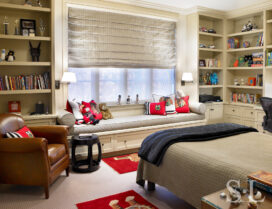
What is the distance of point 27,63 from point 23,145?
61.0 inches

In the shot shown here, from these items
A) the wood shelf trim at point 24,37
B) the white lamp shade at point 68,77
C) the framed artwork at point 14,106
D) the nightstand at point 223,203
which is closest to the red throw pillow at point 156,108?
the white lamp shade at point 68,77

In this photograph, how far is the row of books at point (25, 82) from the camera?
3823 mm

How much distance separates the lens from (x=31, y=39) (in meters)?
3.88

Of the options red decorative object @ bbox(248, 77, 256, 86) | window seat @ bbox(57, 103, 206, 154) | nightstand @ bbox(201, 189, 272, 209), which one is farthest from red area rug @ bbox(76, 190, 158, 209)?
red decorative object @ bbox(248, 77, 256, 86)

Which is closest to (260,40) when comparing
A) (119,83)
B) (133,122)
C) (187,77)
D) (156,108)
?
(187,77)

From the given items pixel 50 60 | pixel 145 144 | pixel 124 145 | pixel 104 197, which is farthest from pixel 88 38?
pixel 104 197

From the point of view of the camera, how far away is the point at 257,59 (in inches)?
213

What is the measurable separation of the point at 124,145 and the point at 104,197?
154 cm

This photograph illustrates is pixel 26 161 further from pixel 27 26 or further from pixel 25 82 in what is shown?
pixel 27 26

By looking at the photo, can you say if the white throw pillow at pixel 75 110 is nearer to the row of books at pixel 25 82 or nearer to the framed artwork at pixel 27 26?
the row of books at pixel 25 82

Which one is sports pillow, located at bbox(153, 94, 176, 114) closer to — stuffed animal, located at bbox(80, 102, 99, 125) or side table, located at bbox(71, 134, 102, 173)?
stuffed animal, located at bbox(80, 102, 99, 125)

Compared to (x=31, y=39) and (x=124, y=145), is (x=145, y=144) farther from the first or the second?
(x=31, y=39)

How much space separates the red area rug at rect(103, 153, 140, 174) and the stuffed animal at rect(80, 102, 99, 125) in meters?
0.62

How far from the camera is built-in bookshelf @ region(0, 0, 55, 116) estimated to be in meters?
3.85
